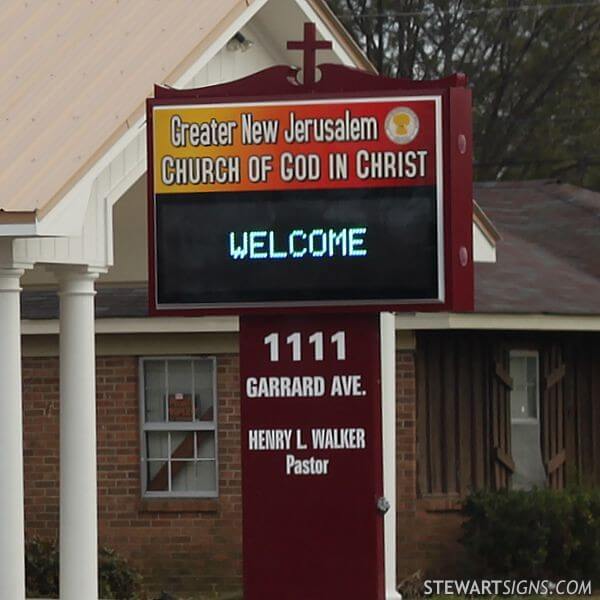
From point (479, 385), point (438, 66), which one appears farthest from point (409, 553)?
point (438, 66)

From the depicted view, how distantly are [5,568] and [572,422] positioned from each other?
31.7 ft

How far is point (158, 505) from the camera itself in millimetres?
19594

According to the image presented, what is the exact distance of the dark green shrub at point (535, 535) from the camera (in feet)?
62.0

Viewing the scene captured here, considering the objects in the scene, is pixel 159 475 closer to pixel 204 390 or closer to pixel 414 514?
pixel 204 390

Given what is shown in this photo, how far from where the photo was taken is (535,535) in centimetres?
1883

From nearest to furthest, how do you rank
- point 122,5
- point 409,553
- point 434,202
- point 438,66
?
point 434,202 → point 122,5 → point 409,553 → point 438,66

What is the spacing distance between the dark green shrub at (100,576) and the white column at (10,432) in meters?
5.54

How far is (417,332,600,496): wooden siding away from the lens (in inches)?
783

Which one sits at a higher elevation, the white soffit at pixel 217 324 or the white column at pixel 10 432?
the white soffit at pixel 217 324

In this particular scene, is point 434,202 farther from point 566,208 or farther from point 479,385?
point 566,208

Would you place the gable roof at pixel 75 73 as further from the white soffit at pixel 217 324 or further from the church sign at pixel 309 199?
the white soffit at pixel 217 324

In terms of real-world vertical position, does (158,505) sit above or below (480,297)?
below

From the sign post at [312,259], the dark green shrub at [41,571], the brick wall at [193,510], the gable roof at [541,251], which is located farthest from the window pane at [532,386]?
the sign post at [312,259]

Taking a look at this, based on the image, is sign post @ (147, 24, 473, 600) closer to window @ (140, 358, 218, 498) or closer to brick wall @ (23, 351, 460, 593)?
brick wall @ (23, 351, 460, 593)
